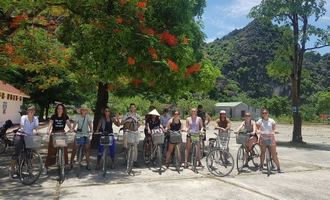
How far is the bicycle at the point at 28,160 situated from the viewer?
992 centimetres

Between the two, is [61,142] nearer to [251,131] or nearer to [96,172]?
[96,172]

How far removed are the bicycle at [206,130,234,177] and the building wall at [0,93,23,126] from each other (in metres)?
25.2

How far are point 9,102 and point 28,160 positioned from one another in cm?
2894

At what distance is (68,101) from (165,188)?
34.7m

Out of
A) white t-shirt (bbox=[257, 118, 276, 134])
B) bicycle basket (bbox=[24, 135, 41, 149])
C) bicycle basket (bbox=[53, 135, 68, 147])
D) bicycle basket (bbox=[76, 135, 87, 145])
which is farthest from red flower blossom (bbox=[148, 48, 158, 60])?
bicycle basket (bbox=[24, 135, 41, 149])

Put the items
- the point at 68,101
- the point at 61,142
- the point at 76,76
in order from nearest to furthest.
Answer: the point at 61,142 → the point at 76,76 → the point at 68,101

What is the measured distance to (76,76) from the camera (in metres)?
17.4

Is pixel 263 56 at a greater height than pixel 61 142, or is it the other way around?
pixel 263 56

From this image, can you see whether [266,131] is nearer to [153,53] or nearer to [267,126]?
[267,126]

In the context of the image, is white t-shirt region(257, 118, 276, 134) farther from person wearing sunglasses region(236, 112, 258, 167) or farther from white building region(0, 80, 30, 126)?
white building region(0, 80, 30, 126)

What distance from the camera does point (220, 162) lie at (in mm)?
11734

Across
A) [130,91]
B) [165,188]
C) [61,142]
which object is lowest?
[165,188]

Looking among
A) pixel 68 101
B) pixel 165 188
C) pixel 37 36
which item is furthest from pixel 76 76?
pixel 68 101

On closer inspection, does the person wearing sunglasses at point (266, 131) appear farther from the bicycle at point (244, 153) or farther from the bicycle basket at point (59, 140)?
the bicycle basket at point (59, 140)
